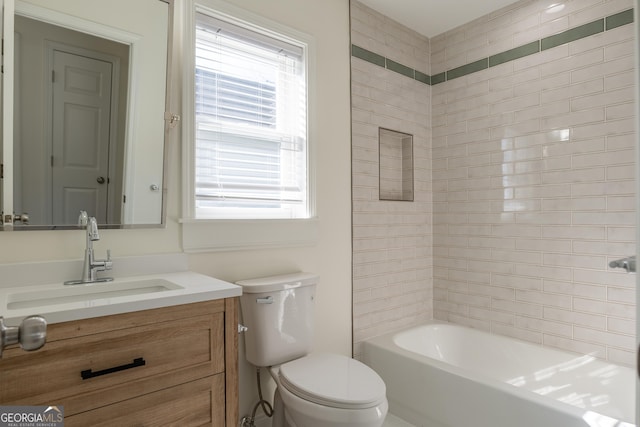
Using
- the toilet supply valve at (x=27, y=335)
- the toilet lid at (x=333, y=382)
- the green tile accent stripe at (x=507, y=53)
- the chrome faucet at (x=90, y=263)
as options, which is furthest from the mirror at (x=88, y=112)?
the green tile accent stripe at (x=507, y=53)

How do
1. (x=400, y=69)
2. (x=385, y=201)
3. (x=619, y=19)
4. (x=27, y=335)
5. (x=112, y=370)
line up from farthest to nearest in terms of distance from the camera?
1. (x=400, y=69)
2. (x=385, y=201)
3. (x=619, y=19)
4. (x=112, y=370)
5. (x=27, y=335)

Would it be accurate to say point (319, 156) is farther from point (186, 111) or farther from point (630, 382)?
point (630, 382)

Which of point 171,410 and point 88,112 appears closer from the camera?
point 171,410

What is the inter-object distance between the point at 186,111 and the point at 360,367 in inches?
57.1

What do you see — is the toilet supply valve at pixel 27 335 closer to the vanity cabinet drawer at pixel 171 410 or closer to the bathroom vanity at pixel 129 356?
the bathroom vanity at pixel 129 356

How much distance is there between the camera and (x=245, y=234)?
6.52 ft

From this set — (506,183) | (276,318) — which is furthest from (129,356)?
(506,183)

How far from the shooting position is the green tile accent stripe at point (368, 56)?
99.7 inches

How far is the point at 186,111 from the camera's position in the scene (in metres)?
1.80

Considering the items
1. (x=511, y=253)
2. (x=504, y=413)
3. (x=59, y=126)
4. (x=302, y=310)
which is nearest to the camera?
(x=59, y=126)

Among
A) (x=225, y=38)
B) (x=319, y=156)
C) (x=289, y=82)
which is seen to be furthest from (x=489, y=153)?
(x=225, y=38)

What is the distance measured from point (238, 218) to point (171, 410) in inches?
38.2

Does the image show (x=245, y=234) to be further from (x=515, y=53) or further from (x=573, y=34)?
(x=573, y=34)

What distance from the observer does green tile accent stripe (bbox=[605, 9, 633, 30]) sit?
2070mm
